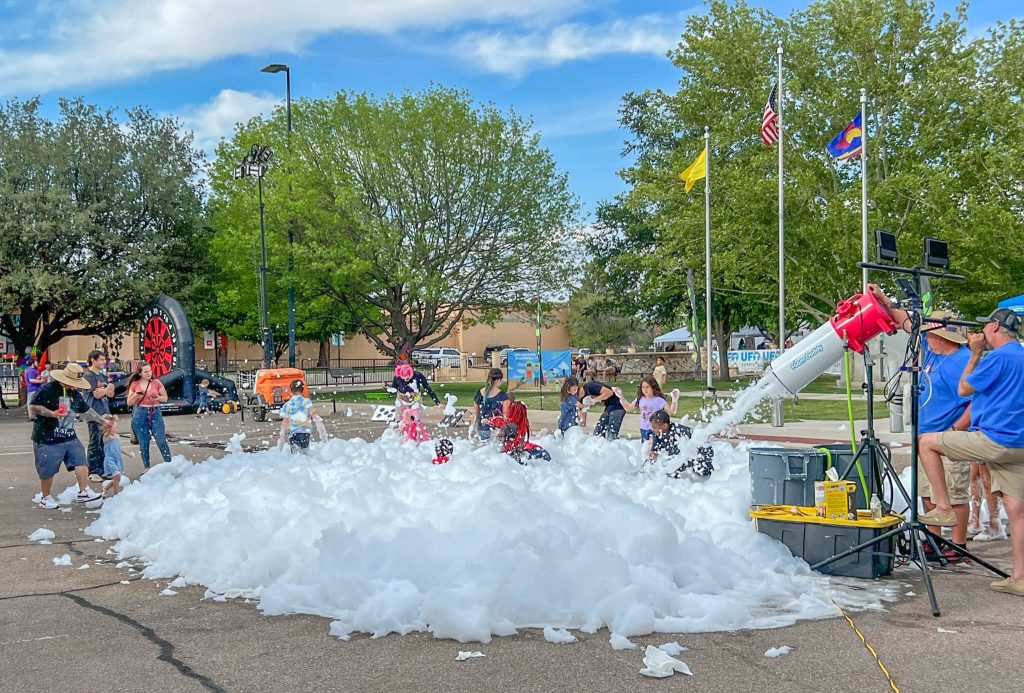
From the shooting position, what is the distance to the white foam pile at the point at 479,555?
5871 millimetres

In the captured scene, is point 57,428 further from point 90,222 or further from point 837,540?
point 90,222

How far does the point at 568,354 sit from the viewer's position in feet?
117

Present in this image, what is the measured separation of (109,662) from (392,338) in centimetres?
3433

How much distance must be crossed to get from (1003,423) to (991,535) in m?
2.48

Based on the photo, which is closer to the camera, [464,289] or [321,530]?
[321,530]

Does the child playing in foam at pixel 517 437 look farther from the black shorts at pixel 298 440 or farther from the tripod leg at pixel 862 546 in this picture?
the tripod leg at pixel 862 546

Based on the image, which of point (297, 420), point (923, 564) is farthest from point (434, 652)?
point (297, 420)

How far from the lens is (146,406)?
13.6 meters

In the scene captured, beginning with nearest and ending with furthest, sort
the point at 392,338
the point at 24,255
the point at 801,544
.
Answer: the point at 801,544 → the point at 24,255 → the point at 392,338

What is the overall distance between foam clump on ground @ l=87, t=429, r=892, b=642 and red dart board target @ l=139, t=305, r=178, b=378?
2224cm

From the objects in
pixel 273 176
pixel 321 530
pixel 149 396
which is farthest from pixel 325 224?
pixel 321 530

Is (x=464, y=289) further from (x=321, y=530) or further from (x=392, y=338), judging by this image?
(x=321, y=530)

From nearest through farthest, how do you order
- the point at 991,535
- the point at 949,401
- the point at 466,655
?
the point at 466,655 → the point at 949,401 → the point at 991,535

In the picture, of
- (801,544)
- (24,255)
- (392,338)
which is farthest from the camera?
(392,338)
